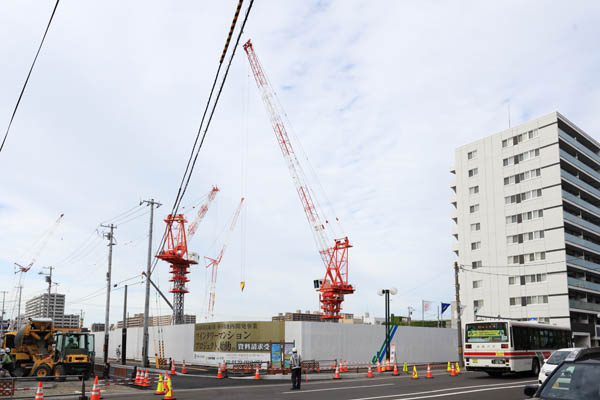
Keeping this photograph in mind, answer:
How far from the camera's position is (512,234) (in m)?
69.6

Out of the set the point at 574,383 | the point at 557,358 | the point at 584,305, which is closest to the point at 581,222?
the point at 584,305

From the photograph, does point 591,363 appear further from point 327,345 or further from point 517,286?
point 517,286

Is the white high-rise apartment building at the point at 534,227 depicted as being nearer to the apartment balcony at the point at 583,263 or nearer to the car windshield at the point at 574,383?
the apartment balcony at the point at 583,263

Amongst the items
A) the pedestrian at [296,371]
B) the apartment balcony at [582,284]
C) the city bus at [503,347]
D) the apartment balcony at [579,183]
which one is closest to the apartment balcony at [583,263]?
the apartment balcony at [582,284]

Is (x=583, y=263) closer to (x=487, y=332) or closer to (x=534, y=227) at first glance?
(x=534, y=227)

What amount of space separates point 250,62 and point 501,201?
42.2 meters

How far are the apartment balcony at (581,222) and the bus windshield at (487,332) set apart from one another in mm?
46953

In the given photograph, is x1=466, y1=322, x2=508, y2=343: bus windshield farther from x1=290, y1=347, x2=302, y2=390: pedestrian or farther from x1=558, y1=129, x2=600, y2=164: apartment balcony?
x1=558, y1=129, x2=600, y2=164: apartment balcony

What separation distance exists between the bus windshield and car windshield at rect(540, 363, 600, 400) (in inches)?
721

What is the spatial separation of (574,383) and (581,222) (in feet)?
229

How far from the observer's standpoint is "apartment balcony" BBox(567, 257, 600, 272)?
65.8 m

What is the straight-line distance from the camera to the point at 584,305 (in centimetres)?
6606

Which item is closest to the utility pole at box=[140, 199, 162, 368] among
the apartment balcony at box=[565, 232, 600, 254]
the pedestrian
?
the pedestrian

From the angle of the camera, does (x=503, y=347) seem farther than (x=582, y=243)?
No
